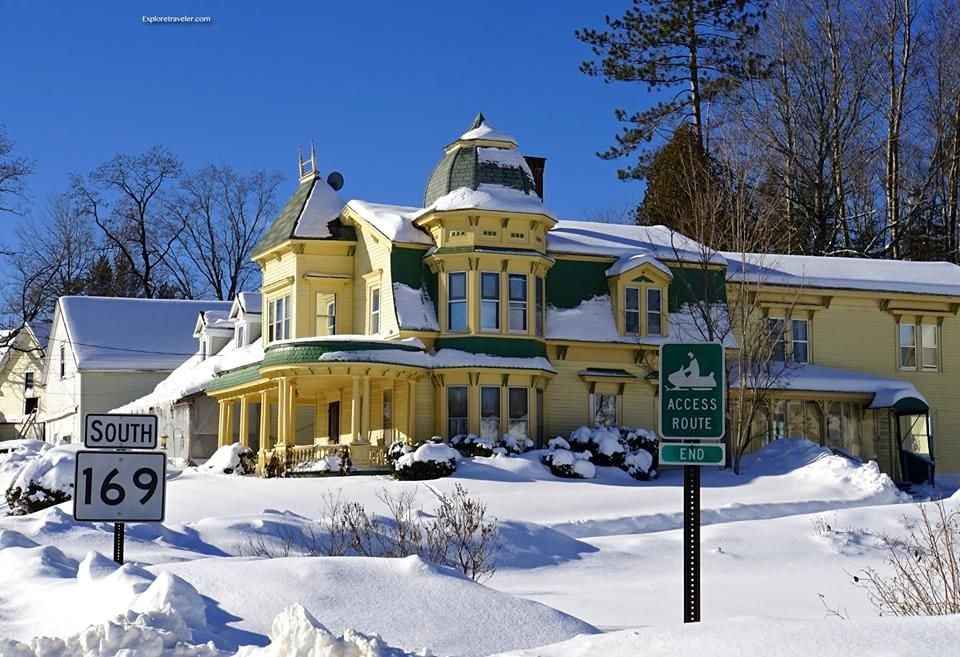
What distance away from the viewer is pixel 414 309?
34.2m

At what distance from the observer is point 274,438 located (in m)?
38.5

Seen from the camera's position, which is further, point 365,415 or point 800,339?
point 800,339

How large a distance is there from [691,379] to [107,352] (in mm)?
47464

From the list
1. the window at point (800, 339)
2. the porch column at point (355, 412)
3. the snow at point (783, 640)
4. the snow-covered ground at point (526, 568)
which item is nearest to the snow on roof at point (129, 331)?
the snow-covered ground at point (526, 568)

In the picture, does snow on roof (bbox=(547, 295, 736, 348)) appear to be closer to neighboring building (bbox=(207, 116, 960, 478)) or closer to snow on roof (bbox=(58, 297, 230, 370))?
neighboring building (bbox=(207, 116, 960, 478))

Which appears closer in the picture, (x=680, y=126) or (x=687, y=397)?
(x=687, y=397)

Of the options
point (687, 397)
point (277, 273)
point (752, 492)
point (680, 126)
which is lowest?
point (752, 492)

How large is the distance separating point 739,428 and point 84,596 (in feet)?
82.4

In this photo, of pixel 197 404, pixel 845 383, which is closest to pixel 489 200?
pixel 845 383

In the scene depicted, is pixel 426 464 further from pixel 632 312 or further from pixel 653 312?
pixel 653 312

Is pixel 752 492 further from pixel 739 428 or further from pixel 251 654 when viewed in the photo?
pixel 251 654

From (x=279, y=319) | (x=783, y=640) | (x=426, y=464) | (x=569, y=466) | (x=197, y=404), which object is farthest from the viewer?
(x=197, y=404)

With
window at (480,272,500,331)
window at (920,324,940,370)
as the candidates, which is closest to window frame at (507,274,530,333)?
window at (480,272,500,331)

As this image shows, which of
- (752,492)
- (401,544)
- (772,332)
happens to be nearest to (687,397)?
(401,544)
